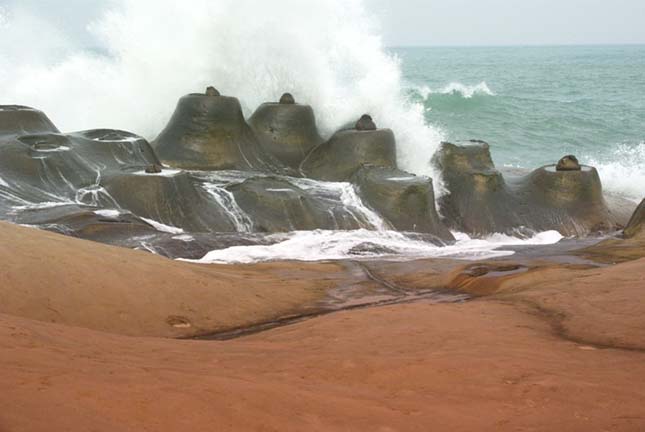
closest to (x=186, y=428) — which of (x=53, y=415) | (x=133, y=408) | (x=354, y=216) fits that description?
(x=133, y=408)

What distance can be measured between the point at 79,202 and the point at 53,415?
7182 mm

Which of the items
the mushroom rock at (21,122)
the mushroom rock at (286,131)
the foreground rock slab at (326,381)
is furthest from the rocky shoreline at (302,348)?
the mushroom rock at (286,131)

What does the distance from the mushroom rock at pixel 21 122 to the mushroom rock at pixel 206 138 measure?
2.26m

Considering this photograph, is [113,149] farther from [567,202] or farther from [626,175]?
[626,175]

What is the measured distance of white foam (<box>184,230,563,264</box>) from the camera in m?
8.02

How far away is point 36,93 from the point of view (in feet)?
53.3

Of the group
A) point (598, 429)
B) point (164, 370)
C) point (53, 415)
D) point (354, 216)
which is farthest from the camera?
point (354, 216)

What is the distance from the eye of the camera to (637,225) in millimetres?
10078

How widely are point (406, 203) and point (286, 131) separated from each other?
3461 millimetres

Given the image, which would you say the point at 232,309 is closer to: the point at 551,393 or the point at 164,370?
the point at 164,370

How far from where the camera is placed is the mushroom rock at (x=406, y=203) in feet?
Result: 35.0

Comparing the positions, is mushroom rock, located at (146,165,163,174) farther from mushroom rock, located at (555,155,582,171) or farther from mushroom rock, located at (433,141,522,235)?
mushroom rock, located at (555,155,582,171)

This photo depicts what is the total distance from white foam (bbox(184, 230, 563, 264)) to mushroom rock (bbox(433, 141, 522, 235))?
1.62 m

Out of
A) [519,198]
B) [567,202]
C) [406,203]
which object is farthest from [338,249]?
[567,202]
